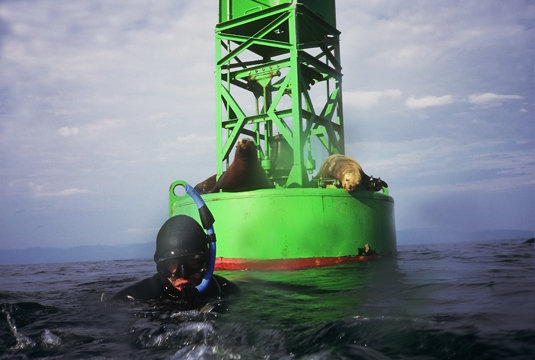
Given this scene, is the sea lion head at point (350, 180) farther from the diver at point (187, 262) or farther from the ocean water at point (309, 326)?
the diver at point (187, 262)

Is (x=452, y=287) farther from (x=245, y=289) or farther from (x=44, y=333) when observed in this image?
(x=44, y=333)

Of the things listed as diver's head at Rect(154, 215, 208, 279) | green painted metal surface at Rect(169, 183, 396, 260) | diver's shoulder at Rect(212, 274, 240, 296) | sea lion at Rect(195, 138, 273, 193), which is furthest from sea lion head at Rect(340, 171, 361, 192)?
diver's head at Rect(154, 215, 208, 279)

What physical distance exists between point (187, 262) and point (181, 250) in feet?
0.47

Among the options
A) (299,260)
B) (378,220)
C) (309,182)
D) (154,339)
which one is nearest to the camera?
(154,339)

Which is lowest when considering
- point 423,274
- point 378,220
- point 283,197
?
point 423,274

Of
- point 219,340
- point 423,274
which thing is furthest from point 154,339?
point 423,274

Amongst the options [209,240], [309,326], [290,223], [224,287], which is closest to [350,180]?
[290,223]

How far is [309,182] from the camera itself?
9992mm

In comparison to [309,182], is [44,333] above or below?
below

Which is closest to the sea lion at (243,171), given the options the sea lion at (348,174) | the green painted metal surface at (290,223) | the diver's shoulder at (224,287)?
the green painted metal surface at (290,223)

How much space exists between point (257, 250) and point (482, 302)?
5.09 meters

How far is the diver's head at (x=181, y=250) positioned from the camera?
403cm

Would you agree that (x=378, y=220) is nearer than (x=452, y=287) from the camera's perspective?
No

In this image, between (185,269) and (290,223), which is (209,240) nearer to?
(185,269)
